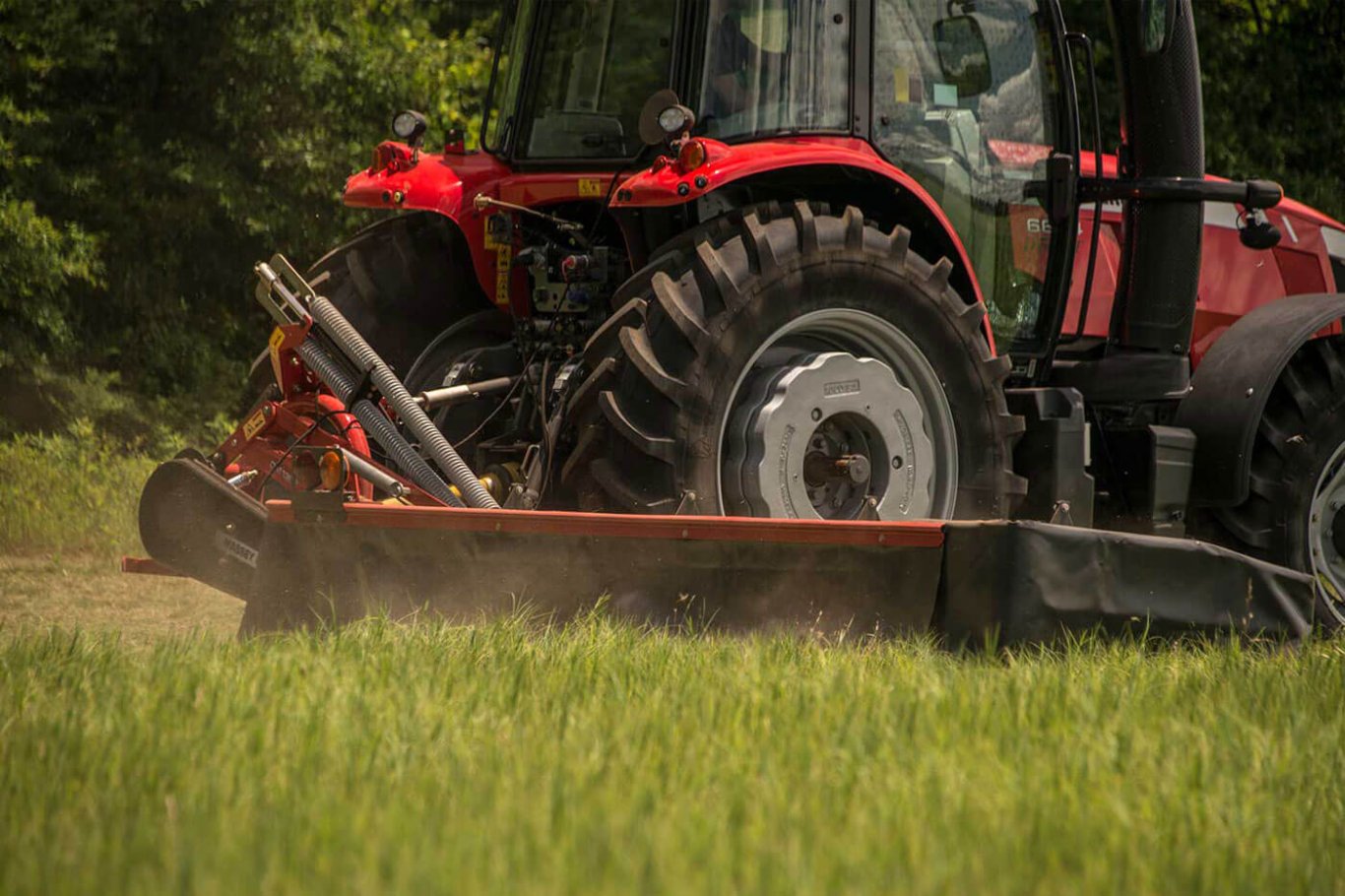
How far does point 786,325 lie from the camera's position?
4.79 m

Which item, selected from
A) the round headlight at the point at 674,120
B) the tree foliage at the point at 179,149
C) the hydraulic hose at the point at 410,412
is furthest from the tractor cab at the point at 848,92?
the tree foliage at the point at 179,149

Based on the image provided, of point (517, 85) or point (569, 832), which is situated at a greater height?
point (517, 85)

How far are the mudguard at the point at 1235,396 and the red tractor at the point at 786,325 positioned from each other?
0.5 inches

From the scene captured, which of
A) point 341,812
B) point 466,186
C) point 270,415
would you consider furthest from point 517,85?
point 341,812

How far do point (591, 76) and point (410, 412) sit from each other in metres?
1.58

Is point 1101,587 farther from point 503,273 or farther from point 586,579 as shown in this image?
point 503,273

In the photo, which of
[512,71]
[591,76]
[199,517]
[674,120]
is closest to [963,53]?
[591,76]

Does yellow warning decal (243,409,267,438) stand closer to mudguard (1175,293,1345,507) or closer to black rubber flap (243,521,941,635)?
black rubber flap (243,521,941,635)

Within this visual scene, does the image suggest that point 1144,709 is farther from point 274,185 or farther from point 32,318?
point 274,185

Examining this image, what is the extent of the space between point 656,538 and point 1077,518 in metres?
1.72

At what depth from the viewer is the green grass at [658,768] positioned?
2.35 metres

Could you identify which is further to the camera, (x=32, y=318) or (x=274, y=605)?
(x=32, y=318)

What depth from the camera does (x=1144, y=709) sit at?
11.4 ft

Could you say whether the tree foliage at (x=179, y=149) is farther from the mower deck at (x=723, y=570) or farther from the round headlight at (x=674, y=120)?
the round headlight at (x=674, y=120)
